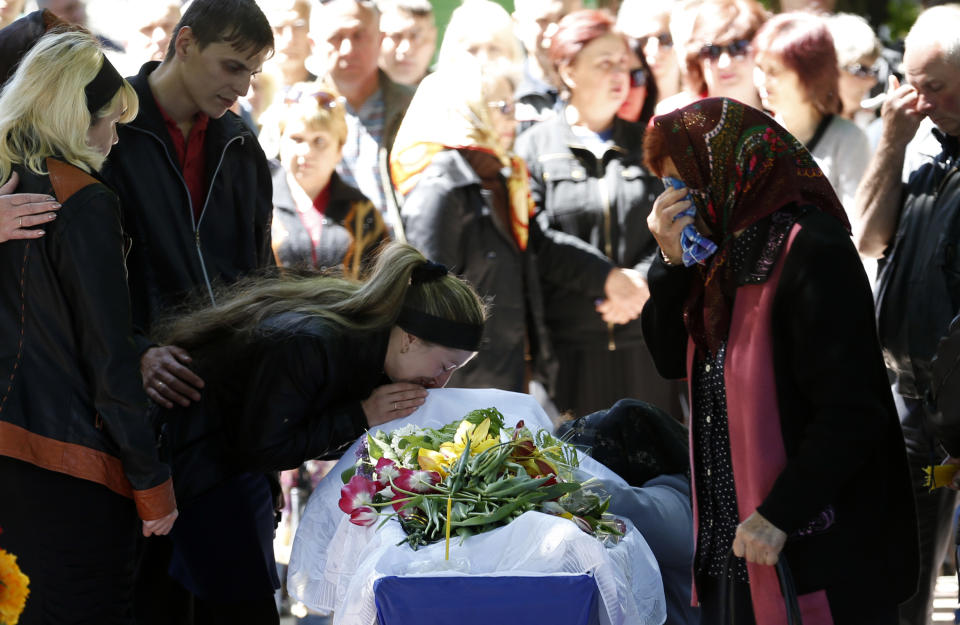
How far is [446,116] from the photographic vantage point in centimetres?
530

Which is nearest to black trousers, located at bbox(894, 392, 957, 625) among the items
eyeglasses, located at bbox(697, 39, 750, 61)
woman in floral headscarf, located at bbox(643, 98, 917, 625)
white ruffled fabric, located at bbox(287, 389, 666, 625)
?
white ruffled fabric, located at bbox(287, 389, 666, 625)

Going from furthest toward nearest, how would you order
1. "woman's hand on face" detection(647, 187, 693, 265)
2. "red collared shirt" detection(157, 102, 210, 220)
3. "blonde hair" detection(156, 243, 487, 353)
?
"red collared shirt" detection(157, 102, 210, 220) < "blonde hair" detection(156, 243, 487, 353) < "woman's hand on face" detection(647, 187, 693, 265)

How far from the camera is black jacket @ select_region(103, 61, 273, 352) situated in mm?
3559

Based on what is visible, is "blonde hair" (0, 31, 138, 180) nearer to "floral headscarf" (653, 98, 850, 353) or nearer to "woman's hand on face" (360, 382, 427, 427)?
"woman's hand on face" (360, 382, 427, 427)

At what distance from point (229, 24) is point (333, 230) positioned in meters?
1.68

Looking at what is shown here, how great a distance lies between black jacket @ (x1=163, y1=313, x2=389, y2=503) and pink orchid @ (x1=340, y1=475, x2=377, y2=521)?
1.38 feet

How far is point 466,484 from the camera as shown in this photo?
2.79 meters

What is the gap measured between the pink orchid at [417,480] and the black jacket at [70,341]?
60 cm

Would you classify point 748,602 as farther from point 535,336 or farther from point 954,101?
point 535,336

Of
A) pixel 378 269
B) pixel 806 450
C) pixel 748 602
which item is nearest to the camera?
pixel 806 450

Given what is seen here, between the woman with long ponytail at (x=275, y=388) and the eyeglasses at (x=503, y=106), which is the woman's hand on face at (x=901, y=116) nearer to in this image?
the woman with long ponytail at (x=275, y=388)

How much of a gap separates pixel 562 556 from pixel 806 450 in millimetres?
536

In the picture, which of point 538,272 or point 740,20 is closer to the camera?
point 538,272

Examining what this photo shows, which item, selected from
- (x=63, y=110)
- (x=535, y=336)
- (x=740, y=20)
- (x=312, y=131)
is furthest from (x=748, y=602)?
(x=740, y=20)
